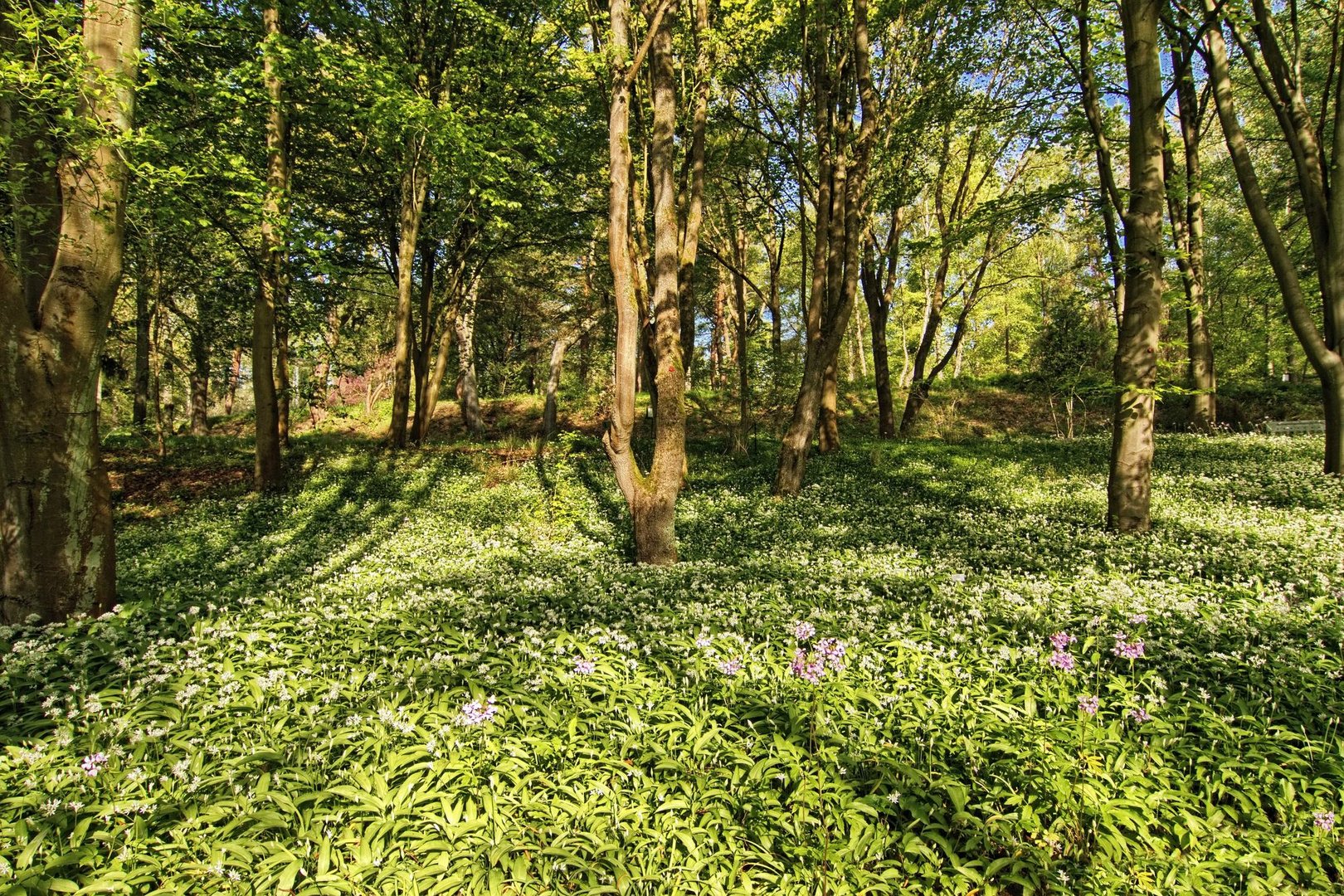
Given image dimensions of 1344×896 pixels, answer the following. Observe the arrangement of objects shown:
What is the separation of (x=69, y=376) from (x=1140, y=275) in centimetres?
1400

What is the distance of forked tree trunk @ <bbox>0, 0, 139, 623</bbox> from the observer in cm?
582

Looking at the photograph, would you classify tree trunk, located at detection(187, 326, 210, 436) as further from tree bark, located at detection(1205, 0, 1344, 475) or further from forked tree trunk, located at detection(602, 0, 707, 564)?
tree bark, located at detection(1205, 0, 1344, 475)

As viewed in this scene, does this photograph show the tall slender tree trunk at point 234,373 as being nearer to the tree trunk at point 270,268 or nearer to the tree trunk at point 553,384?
the tree trunk at point 270,268

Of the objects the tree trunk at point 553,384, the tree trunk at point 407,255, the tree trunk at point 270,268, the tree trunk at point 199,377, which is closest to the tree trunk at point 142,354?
the tree trunk at point 199,377

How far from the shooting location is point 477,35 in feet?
58.9

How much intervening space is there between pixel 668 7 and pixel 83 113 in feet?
25.5

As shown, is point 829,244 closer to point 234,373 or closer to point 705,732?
point 705,732

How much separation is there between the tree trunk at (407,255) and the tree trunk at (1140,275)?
16595 millimetres

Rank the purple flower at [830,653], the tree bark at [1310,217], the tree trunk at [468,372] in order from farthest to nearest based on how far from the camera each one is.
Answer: the tree trunk at [468,372] → the tree bark at [1310,217] → the purple flower at [830,653]

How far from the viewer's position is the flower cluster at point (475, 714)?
3.69 m

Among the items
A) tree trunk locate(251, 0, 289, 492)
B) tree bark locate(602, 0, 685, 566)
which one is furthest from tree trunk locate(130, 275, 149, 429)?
tree bark locate(602, 0, 685, 566)

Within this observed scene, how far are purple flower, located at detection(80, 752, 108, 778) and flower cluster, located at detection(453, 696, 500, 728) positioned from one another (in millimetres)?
1909

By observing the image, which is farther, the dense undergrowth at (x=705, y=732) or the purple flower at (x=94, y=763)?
the purple flower at (x=94, y=763)

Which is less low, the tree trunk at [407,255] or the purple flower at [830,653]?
the tree trunk at [407,255]
